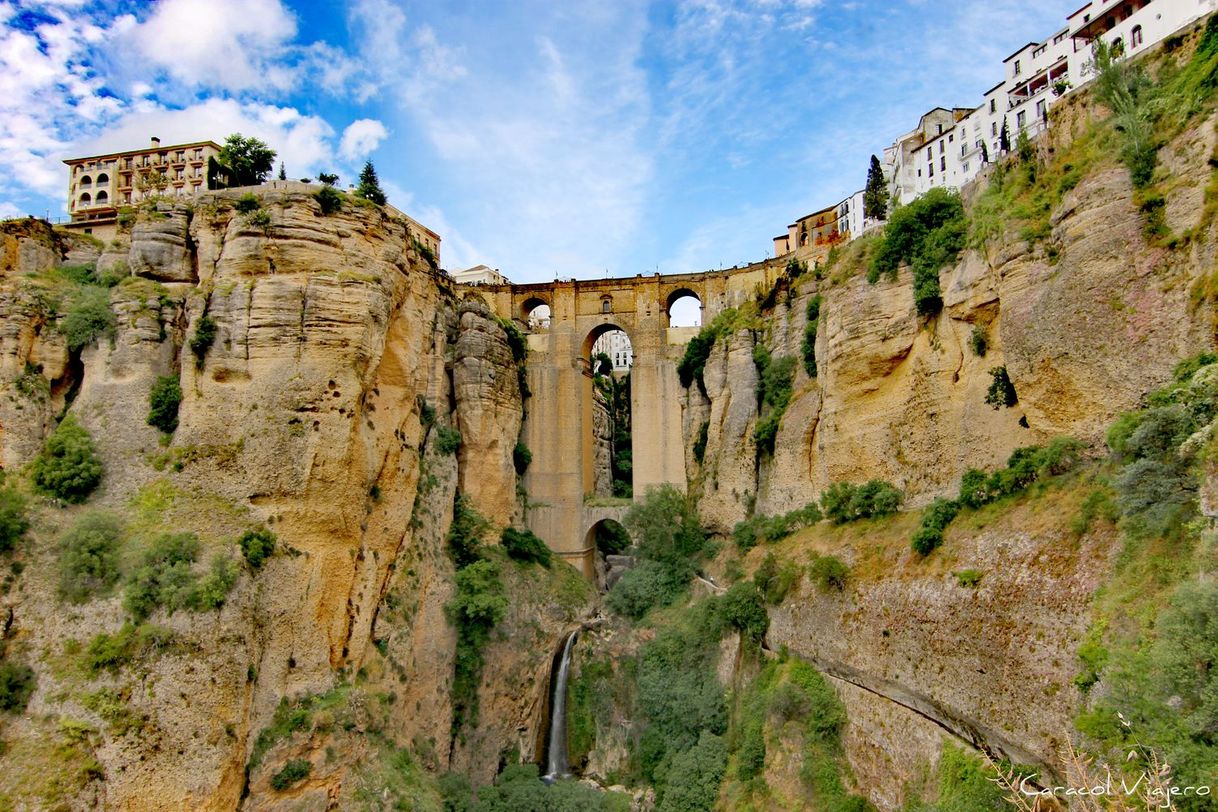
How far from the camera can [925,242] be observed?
24.2 meters

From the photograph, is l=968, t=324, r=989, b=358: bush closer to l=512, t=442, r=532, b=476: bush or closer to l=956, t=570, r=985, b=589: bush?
l=956, t=570, r=985, b=589: bush

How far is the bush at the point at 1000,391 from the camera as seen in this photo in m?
20.2

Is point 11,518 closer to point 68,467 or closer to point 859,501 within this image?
point 68,467

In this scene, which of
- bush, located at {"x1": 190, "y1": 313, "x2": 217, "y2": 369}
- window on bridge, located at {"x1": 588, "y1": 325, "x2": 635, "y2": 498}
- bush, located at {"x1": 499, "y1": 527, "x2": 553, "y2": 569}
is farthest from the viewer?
window on bridge, located at {"x1": 588, "y1": 325, "x2": 635, "y2": 498}

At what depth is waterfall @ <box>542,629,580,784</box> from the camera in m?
28.7

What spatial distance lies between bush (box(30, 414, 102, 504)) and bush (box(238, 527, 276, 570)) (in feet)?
14.8

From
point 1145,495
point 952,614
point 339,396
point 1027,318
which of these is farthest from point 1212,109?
point 339,396

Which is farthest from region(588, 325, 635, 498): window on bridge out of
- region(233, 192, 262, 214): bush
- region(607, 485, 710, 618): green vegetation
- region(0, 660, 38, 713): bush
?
region(0, 660, 38, 713): bush

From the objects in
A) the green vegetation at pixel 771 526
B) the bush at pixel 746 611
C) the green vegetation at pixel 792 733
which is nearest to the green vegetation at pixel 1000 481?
the green vegetation at pixel 792 733

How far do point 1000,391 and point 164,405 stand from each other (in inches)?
911

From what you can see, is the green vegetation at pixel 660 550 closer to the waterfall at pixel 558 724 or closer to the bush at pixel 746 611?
the waterfall at pixel 558 724

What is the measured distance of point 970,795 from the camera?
1477 centimetres

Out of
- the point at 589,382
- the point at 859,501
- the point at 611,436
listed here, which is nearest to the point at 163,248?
the point at 589,382

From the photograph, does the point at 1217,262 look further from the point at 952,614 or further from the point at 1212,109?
the point at 952,614
